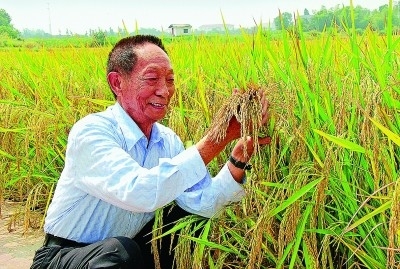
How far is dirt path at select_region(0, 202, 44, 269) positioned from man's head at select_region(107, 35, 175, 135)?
1316 millimetres

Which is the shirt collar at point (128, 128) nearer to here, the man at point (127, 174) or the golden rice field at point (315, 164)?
the man at point (127, 174)

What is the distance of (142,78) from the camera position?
89.7 inches

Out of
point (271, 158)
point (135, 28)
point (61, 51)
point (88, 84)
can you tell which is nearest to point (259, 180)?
point (271, 158)

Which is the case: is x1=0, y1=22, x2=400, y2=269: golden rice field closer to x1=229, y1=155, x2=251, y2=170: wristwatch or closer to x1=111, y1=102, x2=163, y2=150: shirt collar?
x1=229, y1=155, x2=251, y2=170: wristwatch

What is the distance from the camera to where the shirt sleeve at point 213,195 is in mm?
2340

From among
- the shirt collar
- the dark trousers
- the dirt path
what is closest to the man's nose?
the shirt collar

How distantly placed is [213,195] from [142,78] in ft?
1.81

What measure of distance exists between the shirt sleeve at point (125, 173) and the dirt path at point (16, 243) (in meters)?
1.22

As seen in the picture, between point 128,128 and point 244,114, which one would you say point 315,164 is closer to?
point 244,114

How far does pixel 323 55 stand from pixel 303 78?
0.45m

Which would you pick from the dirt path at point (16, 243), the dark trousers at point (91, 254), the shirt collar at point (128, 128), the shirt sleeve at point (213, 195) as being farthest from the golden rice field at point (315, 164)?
the dirt path at point (16, 243)

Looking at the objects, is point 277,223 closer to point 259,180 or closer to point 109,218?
point 259,180

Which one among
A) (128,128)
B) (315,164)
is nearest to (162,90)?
(128,128)

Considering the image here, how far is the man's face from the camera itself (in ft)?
7.47
